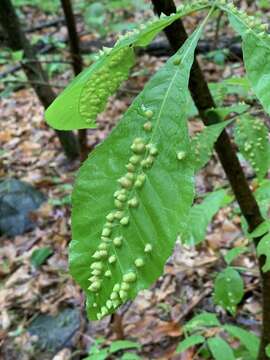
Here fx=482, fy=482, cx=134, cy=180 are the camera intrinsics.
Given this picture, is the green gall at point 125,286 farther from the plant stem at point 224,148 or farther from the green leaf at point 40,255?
the green leaf at point 40,255

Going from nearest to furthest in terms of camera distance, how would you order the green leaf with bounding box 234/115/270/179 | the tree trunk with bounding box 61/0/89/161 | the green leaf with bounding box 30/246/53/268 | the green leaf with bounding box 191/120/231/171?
the green leaf with bounding box 191/120/231/171, the green leaf with bounding box 234/115/270/179, the tree trunk with bounding box 61/0/89/161, the green leaf with bounding box 30/246/53/268

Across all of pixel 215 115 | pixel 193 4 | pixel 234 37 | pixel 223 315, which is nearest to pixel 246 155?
pixel 215 115

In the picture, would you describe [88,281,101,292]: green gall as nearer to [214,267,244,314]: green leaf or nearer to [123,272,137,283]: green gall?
[123,272,137,283]: green gall

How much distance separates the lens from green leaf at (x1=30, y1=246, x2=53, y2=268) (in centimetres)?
407

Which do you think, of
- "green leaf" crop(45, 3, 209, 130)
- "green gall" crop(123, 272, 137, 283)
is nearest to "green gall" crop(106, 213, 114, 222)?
"green gall" crop(123, 272, 137, 283)

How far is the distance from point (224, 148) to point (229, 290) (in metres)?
0.98

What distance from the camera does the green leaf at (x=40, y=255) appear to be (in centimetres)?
407

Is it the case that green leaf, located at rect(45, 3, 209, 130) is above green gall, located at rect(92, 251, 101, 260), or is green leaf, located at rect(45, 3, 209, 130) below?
above

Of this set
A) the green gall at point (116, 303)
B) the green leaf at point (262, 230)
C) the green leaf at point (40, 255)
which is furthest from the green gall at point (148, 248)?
the green leaf at point (40, 255)

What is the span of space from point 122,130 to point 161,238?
211 millimetres

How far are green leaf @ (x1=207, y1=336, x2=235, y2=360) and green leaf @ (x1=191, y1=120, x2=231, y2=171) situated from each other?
105cm

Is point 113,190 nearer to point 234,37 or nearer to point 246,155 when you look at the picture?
point 246,155

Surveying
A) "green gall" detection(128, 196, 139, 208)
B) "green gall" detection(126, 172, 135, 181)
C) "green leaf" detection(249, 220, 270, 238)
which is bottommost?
"green leaf" detection(249, 220, 270, 238)

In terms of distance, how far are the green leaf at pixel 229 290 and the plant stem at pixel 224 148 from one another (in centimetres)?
47
